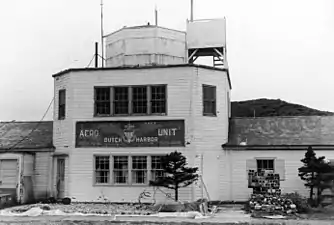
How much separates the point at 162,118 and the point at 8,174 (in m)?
8.16

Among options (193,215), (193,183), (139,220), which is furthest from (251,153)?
(139,220)

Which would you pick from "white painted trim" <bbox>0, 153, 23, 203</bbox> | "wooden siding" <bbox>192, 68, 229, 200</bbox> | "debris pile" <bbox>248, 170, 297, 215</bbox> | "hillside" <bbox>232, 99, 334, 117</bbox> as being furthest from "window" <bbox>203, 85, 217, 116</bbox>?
"hillside" <bbox>232, 99, 334, 117</bbox>

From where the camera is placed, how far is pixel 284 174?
21.7m

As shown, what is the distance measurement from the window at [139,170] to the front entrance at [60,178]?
12.0 ft

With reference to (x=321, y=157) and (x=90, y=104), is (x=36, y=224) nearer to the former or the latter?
(x=90, y=104)

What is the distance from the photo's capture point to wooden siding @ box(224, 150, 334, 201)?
21.5m

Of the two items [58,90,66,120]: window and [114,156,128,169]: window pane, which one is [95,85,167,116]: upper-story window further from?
[114,156,128,169]: window pane

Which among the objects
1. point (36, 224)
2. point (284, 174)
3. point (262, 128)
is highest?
point (262, 128)

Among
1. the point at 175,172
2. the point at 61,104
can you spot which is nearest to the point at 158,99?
the point at 175,172

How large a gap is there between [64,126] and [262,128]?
1010 centimetres

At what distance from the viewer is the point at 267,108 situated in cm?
8144

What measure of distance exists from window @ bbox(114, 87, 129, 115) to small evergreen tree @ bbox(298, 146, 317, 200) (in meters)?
8.61

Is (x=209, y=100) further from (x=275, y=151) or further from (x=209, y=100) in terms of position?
(x=275, y=151)

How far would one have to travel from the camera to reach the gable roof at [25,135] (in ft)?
78.4
